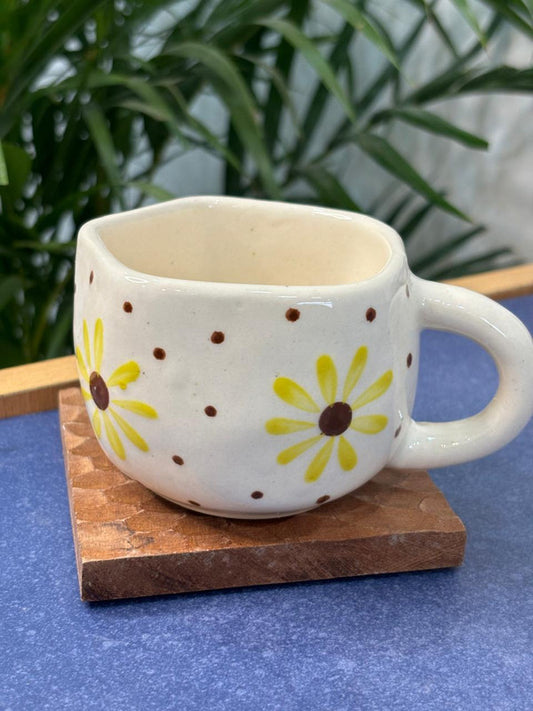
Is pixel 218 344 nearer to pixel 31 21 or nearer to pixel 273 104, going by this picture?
pixel 31 21

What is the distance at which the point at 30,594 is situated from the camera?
0.33 metres

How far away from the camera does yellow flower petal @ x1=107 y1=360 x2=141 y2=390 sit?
0.98 feet

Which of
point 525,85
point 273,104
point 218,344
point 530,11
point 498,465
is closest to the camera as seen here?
point 218,344

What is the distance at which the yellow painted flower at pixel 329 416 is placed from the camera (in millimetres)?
293

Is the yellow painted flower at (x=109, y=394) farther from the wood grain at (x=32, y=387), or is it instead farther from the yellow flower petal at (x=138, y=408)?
the wood grain at (x=32, y=387)

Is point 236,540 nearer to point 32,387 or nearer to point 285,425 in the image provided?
point 285,425

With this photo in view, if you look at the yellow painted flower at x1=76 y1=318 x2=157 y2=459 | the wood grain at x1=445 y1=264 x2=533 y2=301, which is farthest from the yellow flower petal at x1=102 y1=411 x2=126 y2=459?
the wood grain at x1=445 y1=264 x2=533 y2=301

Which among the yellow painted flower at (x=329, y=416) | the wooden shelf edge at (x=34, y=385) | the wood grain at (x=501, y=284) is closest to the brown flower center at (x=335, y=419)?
the yellow painted flower at (x=329, y=416)

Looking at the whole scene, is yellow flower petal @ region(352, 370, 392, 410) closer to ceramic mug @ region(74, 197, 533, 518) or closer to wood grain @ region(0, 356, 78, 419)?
ceramic mug @ region(74, 197, 533, 518)

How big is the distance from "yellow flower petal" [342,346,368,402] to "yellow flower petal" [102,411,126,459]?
0.08 metres

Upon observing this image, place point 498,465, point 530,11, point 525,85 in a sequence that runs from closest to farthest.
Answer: point 498,465 < point 530,11 < point 525,85

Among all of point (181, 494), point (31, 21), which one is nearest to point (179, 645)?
point (181, 494)

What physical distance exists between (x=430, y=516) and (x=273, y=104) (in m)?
0.56

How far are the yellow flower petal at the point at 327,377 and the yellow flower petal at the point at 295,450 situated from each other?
1cm
